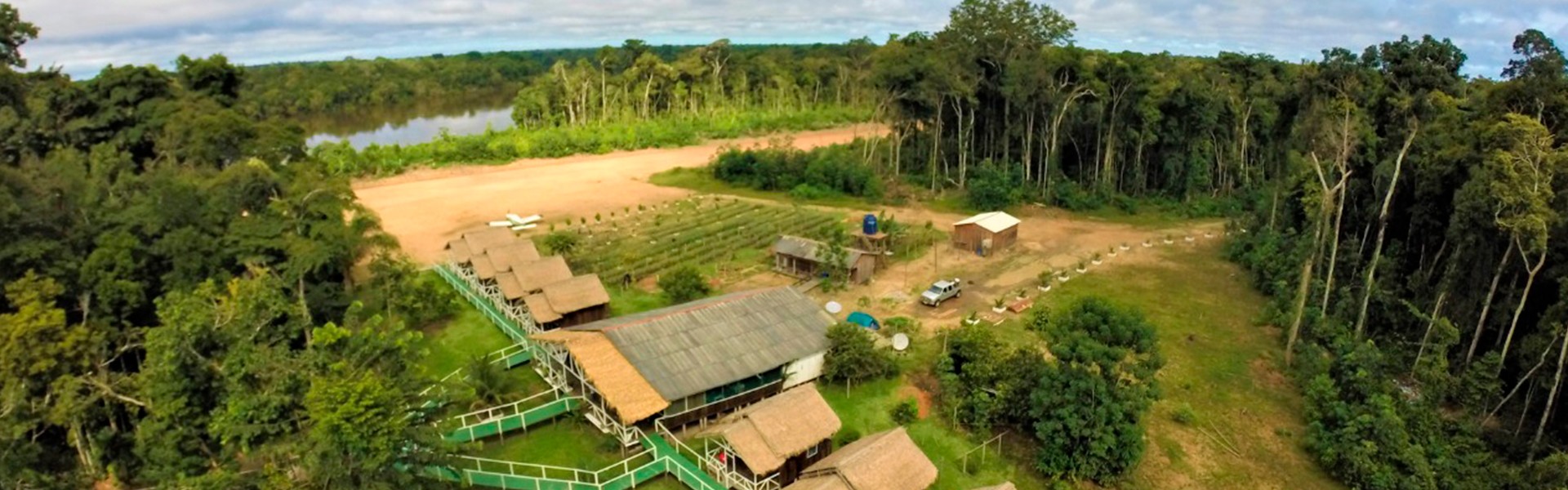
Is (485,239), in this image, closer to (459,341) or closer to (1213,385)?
(459,341)

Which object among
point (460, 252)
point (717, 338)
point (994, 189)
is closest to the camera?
point (717, 338)

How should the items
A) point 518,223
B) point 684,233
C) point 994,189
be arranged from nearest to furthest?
point 684,233, point 518,223, point 994,189

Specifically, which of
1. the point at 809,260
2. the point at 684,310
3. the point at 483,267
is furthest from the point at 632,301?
the point at 684,310

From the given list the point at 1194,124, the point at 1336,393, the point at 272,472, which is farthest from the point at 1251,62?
the point at 272,472

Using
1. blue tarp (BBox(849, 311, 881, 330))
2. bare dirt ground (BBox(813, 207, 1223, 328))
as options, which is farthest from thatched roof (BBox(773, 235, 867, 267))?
blue tarp (BBox(849, 311, 881, 330))

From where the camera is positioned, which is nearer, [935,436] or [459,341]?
[935,436]

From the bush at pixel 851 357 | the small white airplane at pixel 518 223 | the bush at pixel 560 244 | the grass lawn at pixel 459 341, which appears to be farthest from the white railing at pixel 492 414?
the small white airplane at pixel 518 223

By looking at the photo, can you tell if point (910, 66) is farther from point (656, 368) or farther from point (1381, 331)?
point (656, 368)

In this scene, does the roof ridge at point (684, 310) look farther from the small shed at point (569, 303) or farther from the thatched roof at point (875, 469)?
the thatched roof at point (875, 469)
